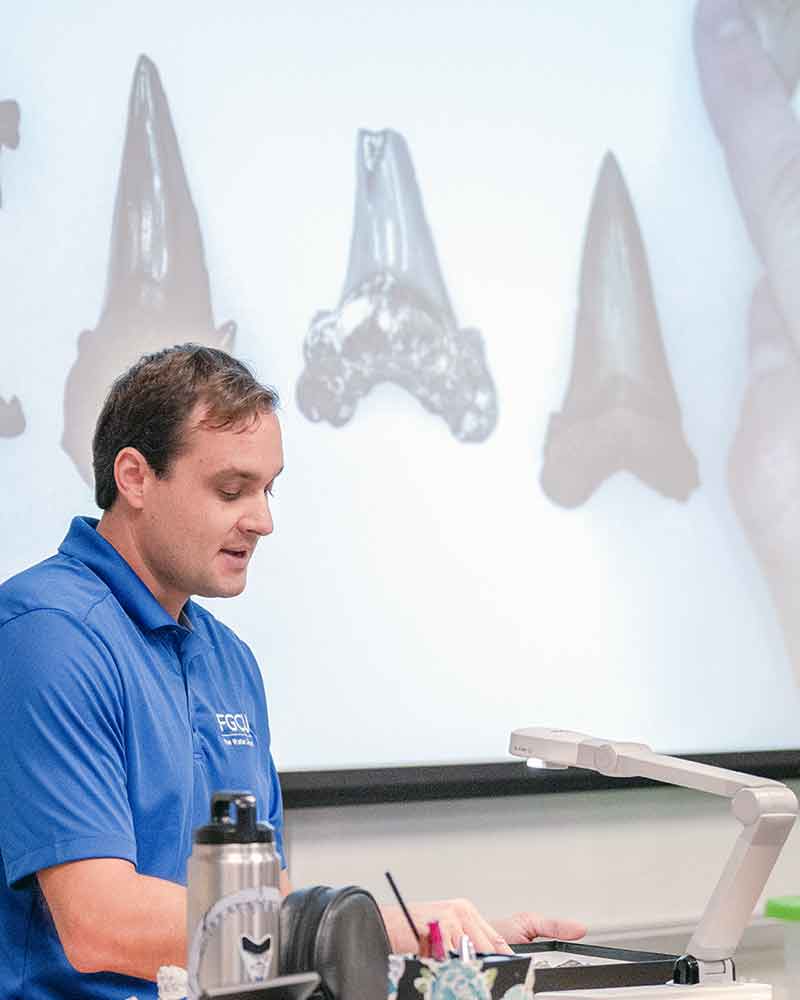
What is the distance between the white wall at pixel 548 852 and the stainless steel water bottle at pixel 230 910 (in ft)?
4.98

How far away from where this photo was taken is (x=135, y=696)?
1.76 m

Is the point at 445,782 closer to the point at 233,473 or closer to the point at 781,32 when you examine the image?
the point at 233,473

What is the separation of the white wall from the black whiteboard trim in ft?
0.13

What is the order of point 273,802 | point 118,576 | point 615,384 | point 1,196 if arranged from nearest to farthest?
point 118,576, point 273,802, point 1,196, point 615,384

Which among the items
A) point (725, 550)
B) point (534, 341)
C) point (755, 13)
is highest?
point (755, 13)

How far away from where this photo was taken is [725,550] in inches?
122

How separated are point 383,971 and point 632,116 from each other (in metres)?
2.18

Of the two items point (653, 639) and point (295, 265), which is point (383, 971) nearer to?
point (295, 265)

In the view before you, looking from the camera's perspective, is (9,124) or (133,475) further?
(9,124)

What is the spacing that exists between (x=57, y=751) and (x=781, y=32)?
7.57 feet

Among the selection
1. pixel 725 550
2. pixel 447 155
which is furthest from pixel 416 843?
pixel 447 155

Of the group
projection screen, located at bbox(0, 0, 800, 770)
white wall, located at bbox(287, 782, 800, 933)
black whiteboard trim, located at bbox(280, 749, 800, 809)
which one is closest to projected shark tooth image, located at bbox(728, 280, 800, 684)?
projection screen, located at bbox(0, 0, 800, 770)

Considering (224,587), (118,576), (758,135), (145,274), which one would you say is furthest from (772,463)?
(118,576)

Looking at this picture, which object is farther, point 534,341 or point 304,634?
point 534,341
